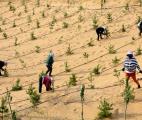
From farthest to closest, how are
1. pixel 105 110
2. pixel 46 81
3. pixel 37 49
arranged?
pixel 37 49 < pixel 46 81 < pixel 105 110

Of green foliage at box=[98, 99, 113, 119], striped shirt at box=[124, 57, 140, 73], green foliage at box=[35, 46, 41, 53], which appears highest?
green foliage at box=[35, 46, 41, 53]

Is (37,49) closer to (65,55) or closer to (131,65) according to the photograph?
(65,55)

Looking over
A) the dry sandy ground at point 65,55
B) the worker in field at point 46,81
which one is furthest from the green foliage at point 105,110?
the worker in field at point 46,81

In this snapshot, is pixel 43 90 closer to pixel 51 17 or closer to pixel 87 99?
pixel 87 99

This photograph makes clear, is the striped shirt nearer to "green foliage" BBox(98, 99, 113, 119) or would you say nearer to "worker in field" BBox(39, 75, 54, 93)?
"green foliage" BBox(98, 99, 113, 119)

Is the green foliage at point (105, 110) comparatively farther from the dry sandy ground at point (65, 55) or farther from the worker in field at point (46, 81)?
the worker in field at point (46, 81)

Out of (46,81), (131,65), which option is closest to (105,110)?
(131,65)

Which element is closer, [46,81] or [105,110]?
[105,110]

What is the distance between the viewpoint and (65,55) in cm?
2136

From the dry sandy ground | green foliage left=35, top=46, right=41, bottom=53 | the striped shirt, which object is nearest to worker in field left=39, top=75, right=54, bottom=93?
the dry sandy ground

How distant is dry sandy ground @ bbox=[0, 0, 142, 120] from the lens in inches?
556

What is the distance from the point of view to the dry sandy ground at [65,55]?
1412 cm

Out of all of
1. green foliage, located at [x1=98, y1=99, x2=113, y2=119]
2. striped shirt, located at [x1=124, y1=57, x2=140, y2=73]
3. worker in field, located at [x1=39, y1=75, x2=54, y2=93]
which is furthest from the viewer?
worker in field, located at [x1=39, y1=75, x2=54, y2=93]

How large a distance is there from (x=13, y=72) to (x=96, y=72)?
4.24 metres
